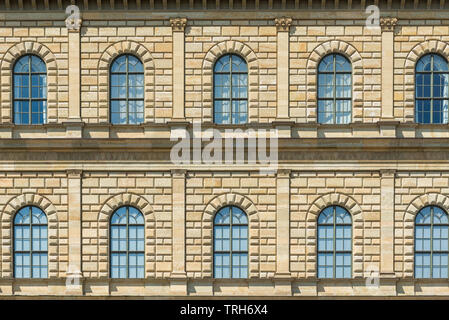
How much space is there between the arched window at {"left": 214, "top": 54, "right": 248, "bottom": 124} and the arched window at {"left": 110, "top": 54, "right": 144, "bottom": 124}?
2.79 meters

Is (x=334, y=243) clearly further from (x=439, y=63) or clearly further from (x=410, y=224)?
(x=439, y=63)

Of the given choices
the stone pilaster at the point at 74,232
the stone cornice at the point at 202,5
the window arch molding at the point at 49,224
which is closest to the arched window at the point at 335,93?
the stone cornice at the point at 202,5

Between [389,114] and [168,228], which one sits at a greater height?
[389,114]

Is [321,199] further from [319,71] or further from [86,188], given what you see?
[86,188]

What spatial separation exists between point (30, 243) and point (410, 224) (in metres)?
13.7

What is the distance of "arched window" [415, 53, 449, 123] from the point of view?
4069 cm

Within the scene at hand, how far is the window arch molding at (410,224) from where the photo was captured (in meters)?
40.0

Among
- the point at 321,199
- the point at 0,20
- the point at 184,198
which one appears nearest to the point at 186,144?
the point at 184,198

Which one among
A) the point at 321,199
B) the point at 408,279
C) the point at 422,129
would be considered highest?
the point at 422,129

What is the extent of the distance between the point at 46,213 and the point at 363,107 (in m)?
12.1

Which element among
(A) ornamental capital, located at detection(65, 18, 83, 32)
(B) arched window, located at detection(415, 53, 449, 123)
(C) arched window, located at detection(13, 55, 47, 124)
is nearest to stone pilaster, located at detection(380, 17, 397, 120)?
(B) arched window, located at detection(415, 53, 449, 123)

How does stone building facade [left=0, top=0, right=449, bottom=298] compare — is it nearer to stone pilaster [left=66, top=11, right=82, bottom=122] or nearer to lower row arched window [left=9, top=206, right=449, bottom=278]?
stone pilaster [left=66, top=11, right=82, bottom=122]

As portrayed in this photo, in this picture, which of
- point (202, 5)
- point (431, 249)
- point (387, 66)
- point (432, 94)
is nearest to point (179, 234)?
point (202, 5)

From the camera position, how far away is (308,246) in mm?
40156
